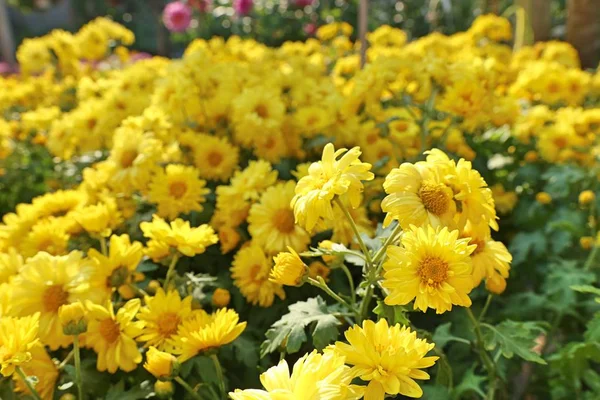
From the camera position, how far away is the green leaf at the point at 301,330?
1069mm

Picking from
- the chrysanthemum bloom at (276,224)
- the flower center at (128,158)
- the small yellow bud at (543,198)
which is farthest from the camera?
the small yellow bud at (543,198)

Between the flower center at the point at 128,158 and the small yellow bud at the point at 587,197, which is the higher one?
the flower center at the point at 128,158

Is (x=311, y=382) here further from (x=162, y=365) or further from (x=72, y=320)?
(x=72, y=320)

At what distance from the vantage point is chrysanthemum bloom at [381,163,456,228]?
37.0 inches

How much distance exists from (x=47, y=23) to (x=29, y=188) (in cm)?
1684

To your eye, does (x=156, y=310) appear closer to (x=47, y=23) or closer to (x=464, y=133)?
(x=464, y=133)

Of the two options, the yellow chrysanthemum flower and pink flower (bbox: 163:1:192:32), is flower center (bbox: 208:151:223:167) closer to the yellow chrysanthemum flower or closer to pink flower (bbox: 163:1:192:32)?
the yellow chrysanthemum flower

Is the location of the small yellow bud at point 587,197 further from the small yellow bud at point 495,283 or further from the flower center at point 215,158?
the flower center at point 215,158

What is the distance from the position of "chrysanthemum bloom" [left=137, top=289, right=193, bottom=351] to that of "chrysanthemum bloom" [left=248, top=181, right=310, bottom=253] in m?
0.28

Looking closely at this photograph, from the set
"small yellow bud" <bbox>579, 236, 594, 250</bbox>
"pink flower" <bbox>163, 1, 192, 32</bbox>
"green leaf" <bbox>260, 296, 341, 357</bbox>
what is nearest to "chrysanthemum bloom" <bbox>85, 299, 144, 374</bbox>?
"green leaf" <bbox>260, 296, 341, 357</bbox>

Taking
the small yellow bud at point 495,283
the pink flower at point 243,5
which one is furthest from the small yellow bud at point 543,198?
the pink flower at point 243,5

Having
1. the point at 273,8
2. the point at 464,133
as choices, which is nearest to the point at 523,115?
the point at 464,133

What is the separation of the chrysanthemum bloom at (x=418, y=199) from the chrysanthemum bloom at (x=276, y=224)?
1.54 feet

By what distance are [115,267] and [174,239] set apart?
0.16 metres
